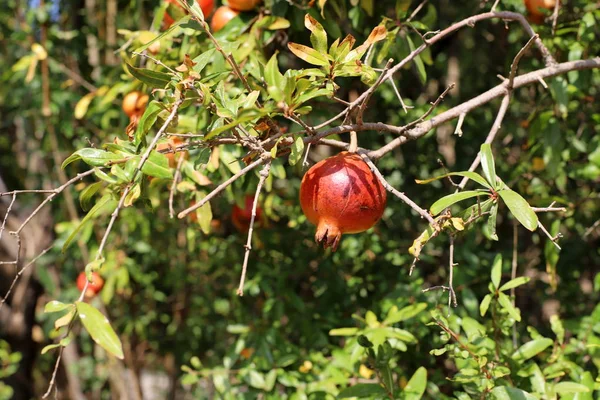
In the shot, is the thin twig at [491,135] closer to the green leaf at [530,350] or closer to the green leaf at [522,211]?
the green leaf at [522,211]

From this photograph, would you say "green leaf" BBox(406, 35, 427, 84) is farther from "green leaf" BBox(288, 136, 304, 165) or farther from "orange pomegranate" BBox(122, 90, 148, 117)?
"orange pomegranate" BBox(122, 90, 148, 117)

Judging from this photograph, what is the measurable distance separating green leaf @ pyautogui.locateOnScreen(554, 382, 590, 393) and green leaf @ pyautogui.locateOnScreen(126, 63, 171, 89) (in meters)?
0.77

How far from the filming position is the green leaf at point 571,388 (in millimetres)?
1005

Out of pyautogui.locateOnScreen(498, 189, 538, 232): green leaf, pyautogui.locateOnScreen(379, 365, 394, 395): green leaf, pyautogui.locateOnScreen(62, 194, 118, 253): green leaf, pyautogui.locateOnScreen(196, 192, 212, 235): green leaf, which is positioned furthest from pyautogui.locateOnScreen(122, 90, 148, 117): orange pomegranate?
pyautogui.locateOnScreen(498, 189, 538, 232): green leaf

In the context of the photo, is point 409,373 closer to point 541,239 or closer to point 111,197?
point 541,239

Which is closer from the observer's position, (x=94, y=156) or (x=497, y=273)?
(x=94, y=156)

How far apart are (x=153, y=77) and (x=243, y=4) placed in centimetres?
46

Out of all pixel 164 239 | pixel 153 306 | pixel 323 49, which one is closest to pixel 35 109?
pixel 164 239

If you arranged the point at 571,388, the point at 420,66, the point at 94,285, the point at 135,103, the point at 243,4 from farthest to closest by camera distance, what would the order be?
the point at 94,285 → the point at 135,103 → the point at 243,4 → the point at 420,66 → the point at 571,388

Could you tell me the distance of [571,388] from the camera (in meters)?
1.01

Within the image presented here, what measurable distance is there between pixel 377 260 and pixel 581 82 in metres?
0.62

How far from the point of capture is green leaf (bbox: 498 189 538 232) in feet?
2.48

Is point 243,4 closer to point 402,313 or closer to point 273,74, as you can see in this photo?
point 273,74

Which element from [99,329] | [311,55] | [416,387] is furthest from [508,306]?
[99,329]
